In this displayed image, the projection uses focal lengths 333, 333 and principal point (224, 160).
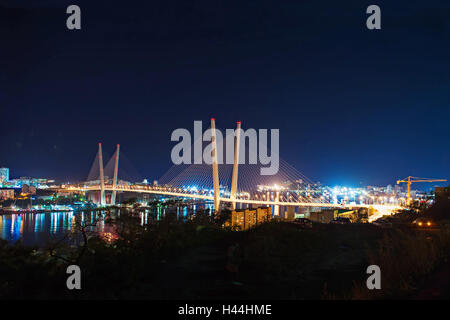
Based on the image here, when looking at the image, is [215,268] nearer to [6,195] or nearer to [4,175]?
[6,195]

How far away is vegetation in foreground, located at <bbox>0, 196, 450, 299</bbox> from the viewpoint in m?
3.02

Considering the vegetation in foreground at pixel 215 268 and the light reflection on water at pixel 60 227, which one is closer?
the vegetation in foreground at pixel 215 268

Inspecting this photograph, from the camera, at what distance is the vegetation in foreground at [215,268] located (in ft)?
9.91

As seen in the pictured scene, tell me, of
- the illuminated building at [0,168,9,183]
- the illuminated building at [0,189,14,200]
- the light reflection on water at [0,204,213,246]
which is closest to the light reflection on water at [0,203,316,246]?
the light reflection on water at [0,204,213,246]

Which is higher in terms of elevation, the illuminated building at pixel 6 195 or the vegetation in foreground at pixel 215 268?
the vegetation in foreground at pixel 215 268

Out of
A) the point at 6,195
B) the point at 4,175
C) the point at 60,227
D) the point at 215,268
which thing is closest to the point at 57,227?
the point at 60,227

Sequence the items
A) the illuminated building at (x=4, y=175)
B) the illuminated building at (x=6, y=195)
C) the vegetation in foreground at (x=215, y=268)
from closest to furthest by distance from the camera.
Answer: the vegetation in foreground at (x=215, y=268), the illuminated building at (x=6, y=195), the illuminated building at (x=4, y=175)

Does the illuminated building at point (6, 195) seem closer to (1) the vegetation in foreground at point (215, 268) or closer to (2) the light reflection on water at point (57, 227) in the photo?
(2) the light reflection on water at point (57, 227)

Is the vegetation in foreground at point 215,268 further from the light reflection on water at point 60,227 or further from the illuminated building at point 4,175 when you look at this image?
the illuminated building at point 4,175

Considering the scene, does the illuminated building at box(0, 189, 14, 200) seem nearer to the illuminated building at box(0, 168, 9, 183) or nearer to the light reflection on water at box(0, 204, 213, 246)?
the light reflection on water at box(0, 204, 213, 246)

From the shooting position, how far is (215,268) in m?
3.71

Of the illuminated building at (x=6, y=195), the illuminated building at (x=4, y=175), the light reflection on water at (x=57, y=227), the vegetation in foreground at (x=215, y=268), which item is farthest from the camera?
the illuminated building at (x=4, y=175)

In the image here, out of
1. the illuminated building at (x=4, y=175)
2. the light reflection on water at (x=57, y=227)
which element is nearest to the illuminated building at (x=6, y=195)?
the light reflection on water at (x=57, y=227)
